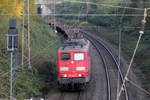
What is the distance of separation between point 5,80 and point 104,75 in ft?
25.3

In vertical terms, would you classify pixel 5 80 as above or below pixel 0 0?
below

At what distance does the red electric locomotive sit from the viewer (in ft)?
46.5

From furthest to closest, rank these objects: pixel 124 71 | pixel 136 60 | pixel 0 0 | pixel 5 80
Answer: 1. pixel 136 60
2. pixel 124 71
3. pixel 0 0
4. pixel 5 80

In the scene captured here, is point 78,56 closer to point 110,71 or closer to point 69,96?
point 69,96

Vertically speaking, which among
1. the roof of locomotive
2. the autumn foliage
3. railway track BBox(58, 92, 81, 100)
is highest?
the autumn foliage

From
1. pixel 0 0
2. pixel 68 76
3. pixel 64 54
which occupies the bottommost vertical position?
pixel 68 76

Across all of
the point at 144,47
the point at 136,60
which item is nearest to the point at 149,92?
the point at 136,60

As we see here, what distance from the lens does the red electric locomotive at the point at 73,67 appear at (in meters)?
14.2

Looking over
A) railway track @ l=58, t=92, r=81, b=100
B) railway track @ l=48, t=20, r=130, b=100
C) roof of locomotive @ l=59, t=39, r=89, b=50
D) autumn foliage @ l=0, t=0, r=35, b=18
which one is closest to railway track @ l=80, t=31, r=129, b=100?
railway track @ l=48, t=20, r=130, b=100

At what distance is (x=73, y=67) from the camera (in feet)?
46.9

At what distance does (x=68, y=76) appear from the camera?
14188 millimetres

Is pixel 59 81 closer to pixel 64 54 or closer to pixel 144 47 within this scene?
pixel 64 54

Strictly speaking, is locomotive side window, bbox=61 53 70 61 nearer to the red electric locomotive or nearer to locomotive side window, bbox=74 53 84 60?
the red electric locomotive

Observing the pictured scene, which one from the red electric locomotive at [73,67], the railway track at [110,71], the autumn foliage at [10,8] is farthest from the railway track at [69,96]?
the autumn foliage at [10,8]
